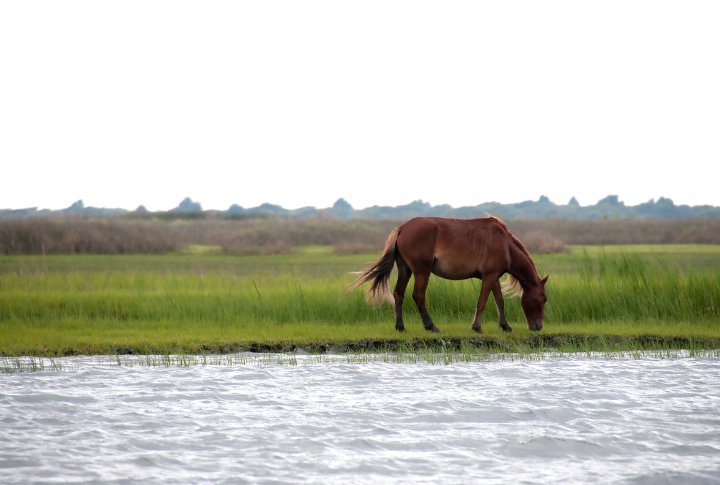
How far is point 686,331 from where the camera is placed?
10742mm

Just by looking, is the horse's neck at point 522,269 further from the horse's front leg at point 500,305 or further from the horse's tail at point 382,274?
the horse's tail at point 382,274

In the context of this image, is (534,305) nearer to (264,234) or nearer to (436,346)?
(436,346)

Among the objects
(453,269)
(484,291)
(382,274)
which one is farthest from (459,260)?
(382,274)

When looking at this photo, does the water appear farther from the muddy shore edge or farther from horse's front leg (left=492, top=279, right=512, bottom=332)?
horse's front leg (left=492, top=279, right=512, bottom=332)

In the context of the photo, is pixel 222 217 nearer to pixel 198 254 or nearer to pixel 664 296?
pixel 198 254

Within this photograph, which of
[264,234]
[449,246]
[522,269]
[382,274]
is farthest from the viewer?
[264,234]

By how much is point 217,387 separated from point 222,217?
46.4m

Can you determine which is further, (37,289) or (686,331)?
(37,289)

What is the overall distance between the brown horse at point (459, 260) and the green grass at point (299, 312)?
1.66 ft

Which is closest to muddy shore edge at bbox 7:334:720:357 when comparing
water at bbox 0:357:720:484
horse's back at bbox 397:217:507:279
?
water at bbox 0:357:720:484

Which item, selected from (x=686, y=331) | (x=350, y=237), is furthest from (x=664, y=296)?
(x=350, y=237)

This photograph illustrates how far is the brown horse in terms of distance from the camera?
35.2 ft

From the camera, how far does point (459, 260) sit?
35.4ft

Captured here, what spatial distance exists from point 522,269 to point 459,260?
3.88 feet
